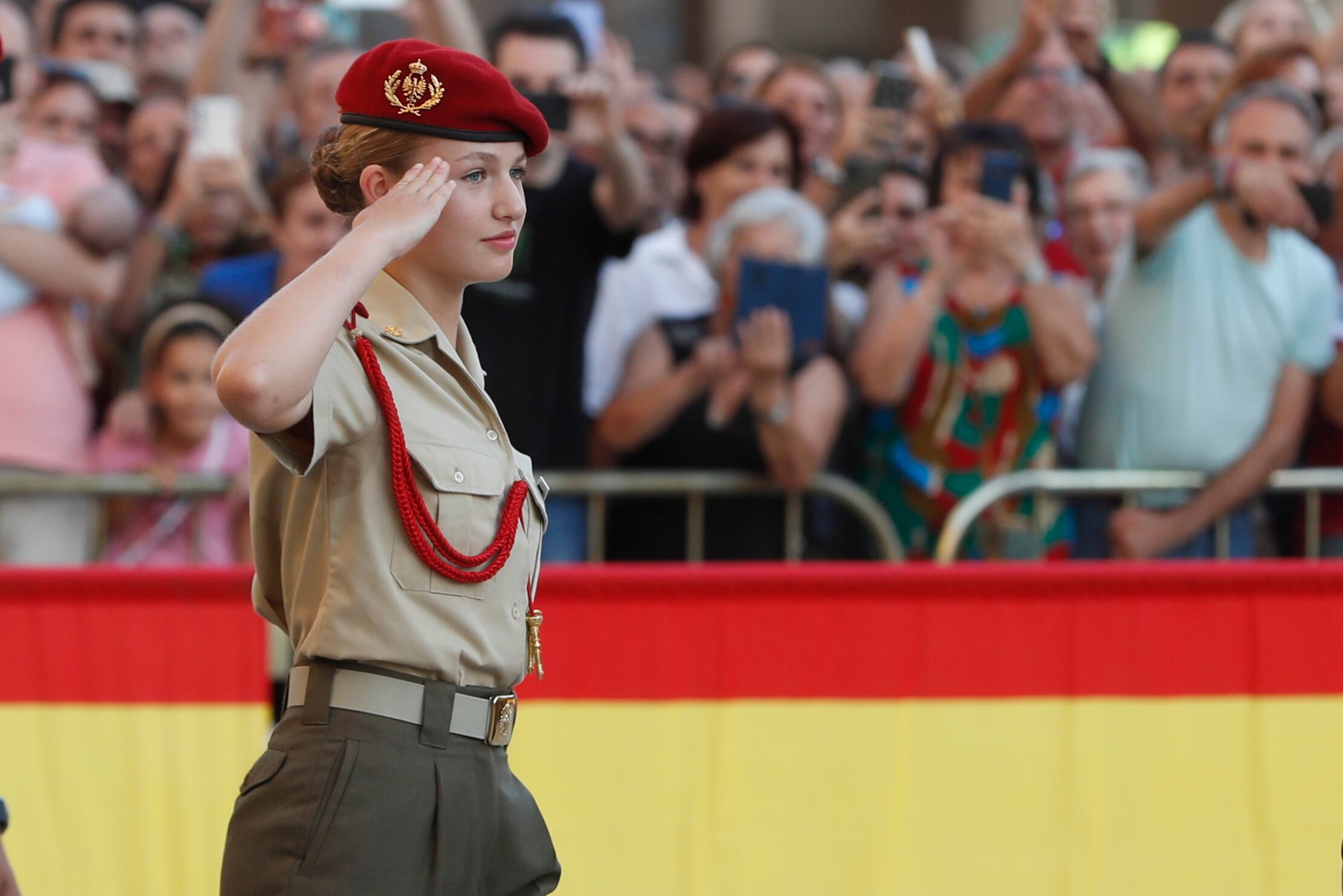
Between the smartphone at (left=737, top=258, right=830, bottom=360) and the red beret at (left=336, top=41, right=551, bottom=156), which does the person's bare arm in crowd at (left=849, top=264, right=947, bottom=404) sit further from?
the red beret at (left=336, top=41, right=551, bottom=156)

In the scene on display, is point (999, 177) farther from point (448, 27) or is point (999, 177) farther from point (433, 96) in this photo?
point (433, 96)

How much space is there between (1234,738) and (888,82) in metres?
2.68

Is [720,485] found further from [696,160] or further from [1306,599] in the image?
[1306,599]

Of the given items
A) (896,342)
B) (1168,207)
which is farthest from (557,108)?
(1168,207)

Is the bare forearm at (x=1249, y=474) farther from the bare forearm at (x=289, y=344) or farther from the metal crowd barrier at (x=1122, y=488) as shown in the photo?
the bare forearm at (x=289, y=344)

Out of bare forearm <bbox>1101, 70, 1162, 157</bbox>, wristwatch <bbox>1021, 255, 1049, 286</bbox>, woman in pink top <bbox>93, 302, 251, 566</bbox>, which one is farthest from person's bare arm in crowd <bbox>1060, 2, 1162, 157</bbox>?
woman in pink top <bbox>93, 302, 251, 566</bbox>

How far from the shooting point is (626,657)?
418 centimetres

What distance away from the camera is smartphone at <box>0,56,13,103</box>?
17.1 ft

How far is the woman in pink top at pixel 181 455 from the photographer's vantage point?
16.7 feet

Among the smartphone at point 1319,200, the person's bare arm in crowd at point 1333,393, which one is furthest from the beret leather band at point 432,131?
the smartphone at point 1319,200

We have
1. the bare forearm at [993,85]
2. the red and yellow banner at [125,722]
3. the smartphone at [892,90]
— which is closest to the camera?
the red and yellow banner at [125,722]

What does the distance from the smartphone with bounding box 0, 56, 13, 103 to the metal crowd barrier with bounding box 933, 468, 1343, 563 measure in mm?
2991

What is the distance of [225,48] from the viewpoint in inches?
237

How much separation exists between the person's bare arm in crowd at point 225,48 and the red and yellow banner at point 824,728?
2.41 m
